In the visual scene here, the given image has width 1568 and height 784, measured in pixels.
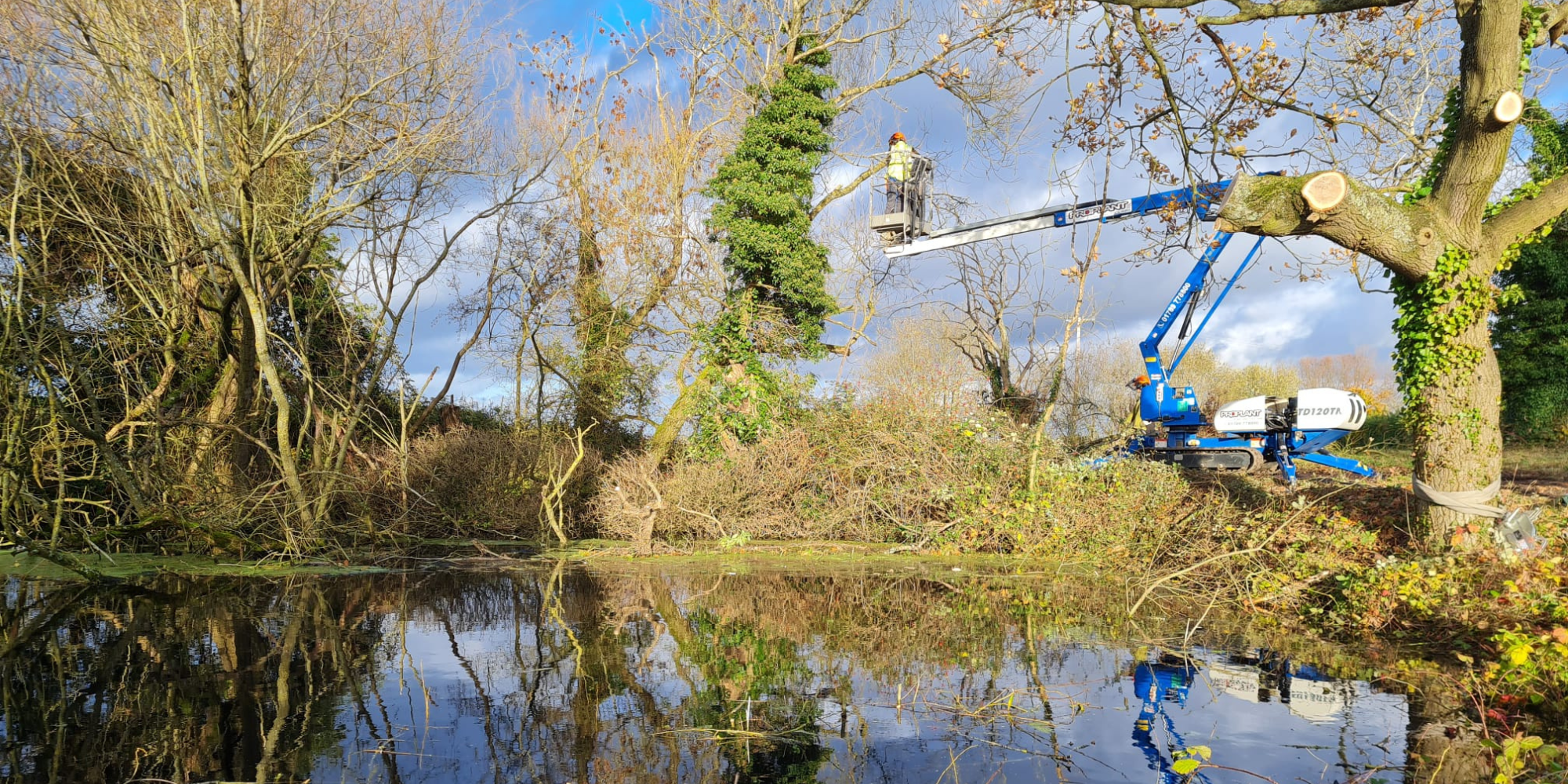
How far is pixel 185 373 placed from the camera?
13953 millimetres

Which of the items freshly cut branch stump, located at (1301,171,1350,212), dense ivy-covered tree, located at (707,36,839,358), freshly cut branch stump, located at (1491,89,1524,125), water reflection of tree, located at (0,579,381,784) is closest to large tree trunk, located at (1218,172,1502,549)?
freshly cut branch stump, located at (1301,171,1350,212)

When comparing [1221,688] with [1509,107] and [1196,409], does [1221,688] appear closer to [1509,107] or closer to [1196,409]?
[1509,107]

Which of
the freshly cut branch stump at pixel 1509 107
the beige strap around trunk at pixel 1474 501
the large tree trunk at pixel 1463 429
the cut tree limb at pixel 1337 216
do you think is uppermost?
the freshly cut branch stump at pixel 1509 107

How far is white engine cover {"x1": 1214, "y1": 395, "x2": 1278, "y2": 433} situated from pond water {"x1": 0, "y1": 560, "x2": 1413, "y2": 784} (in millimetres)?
7711

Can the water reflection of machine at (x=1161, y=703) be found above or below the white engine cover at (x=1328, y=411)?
below

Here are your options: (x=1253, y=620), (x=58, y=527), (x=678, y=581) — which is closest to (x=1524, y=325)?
(x=1253, y=620)

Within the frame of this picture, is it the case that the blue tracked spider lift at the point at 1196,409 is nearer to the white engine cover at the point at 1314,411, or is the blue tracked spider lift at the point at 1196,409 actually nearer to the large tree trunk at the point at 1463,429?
the white engine cover at the point at 1314,411

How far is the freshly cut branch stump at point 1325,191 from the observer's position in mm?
7777

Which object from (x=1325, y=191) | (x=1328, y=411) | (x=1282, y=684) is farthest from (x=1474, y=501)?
(x=1328, y=411)

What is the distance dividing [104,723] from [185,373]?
1038cm

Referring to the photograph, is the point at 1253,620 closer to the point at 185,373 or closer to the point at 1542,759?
the point at 1542,759

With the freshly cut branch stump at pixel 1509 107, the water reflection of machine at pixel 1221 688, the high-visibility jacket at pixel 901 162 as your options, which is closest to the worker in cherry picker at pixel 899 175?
the high-visibility jacket at pixel 901 162

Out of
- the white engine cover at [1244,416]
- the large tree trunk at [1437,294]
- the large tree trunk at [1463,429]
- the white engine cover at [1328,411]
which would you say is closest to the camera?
the large tree trunk at [1437,294]

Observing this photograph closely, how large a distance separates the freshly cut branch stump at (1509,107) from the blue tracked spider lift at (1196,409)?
19.4 ft
